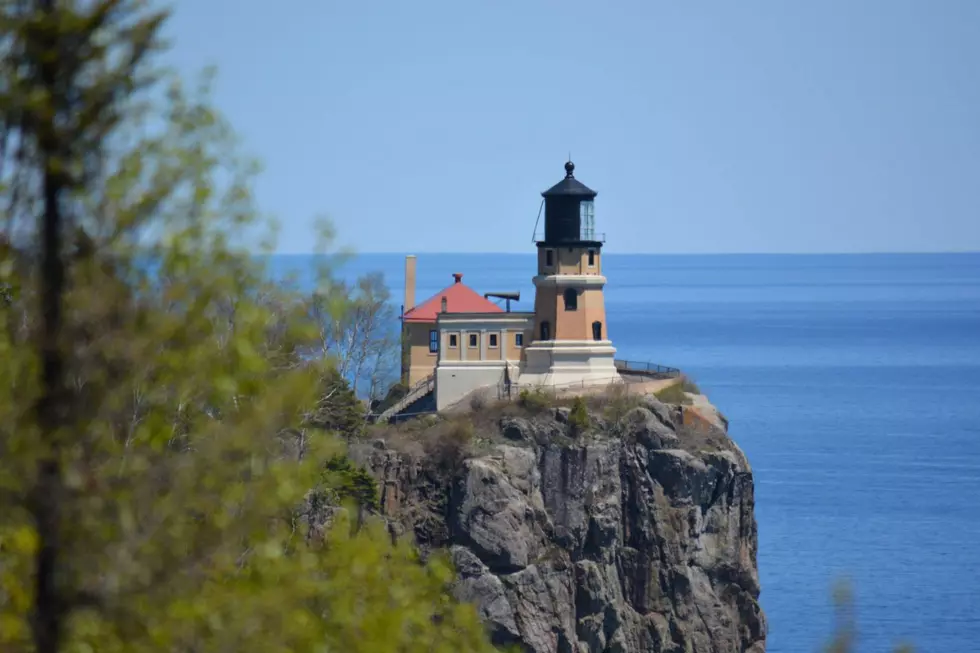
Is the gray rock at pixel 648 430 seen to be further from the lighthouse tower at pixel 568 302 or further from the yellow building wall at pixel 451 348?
the yellow building wall at pixel 451 348

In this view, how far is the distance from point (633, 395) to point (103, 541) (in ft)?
131

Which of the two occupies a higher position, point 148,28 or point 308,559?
point 148,28

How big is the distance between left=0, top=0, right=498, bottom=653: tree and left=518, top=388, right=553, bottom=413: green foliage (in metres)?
35.3

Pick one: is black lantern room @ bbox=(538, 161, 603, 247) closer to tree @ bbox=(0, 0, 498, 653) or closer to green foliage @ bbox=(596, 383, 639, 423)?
green foliage @ bbox=(596, 383, 639, 423)

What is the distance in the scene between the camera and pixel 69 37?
905 centimetres

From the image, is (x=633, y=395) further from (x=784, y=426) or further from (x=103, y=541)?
(x=784, y=426)

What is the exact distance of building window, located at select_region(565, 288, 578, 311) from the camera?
5147cm

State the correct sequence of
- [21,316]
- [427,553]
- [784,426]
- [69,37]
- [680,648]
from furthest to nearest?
[784,426], [680,648], [427,553], [21,316], [69,37]

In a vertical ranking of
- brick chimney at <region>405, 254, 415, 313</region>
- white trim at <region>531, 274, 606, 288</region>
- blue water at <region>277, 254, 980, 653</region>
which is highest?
brick chimney at <region>405, 254, 415, 313</region>

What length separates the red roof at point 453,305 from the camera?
54062 mm

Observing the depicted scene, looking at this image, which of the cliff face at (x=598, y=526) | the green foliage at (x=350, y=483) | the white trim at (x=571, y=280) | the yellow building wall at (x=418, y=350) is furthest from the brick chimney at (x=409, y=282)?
the green foliage at (x=350, y=483)

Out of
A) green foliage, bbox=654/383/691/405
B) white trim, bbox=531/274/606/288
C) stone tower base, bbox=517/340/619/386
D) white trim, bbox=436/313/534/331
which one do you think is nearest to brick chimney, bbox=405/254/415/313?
white trim, bbox=436/313/534/331

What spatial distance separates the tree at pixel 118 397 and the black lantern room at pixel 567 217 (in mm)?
40096

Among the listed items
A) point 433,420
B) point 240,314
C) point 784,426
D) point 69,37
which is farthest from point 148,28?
point 784,426
